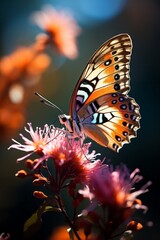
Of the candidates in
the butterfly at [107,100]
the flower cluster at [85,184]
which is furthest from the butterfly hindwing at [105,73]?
the flower cluster at [85,184]

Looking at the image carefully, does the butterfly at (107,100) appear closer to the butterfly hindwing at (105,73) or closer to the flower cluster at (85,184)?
the butterfly hindwing at (105,73)

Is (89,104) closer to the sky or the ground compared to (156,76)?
closer to the ground

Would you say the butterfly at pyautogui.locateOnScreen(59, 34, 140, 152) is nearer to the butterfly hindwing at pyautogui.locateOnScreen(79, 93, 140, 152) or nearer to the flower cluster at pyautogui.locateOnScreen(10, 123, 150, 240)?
the butterfly hindwing at pyautogui.locateOnScreen(79, 93, 140, 152)

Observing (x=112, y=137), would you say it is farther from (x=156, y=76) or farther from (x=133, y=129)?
(x=156, y=76)

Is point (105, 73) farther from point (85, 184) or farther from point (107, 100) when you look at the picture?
point (85, 184)

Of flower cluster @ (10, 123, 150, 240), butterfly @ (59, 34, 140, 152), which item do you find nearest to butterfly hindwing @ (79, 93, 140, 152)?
butterfly @ (59, 34, 140, 152)

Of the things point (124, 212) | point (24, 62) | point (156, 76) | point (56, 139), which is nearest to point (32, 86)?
point (24, 62)
